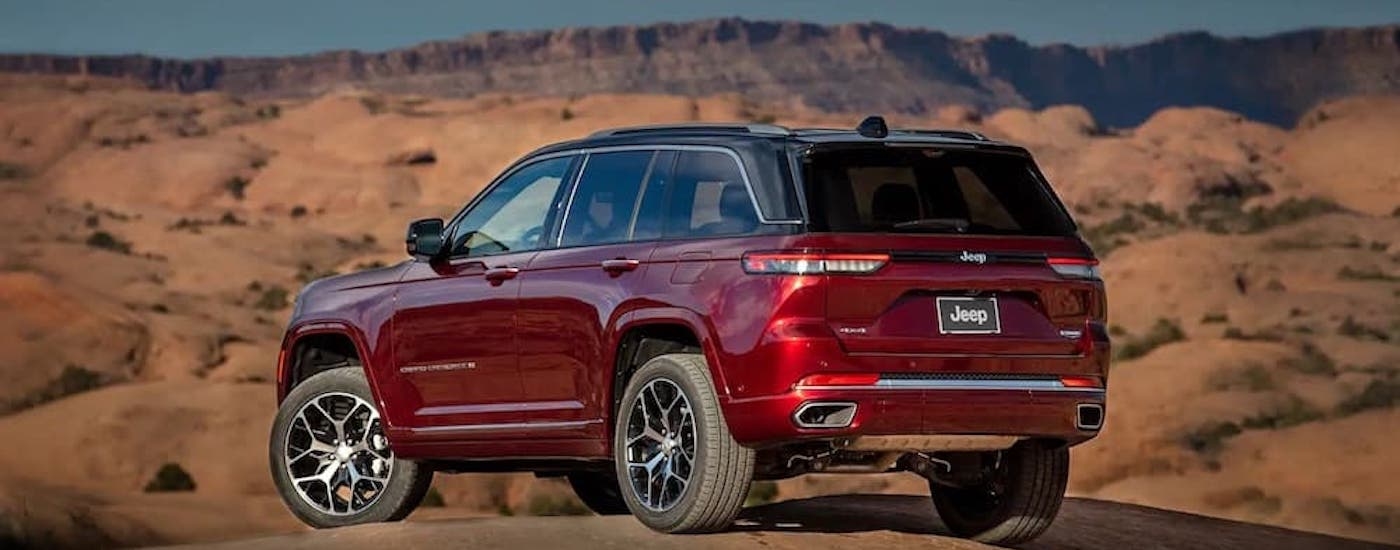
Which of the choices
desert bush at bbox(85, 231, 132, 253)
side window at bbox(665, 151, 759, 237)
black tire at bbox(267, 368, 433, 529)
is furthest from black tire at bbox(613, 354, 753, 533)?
desert bush at bbox(85, 231, 132, 253)

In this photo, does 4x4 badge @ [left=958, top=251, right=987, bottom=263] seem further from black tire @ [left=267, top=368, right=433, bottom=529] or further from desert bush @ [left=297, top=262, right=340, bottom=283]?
desert bush @ [left=297, top=262, right=340, bottom=283]

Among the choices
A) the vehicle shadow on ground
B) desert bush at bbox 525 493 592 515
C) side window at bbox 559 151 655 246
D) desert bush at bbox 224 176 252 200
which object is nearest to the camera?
side window at bbox 559 151 655 246

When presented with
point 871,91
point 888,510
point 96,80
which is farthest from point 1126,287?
point 871,91

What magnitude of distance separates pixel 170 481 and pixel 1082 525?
2043 cm

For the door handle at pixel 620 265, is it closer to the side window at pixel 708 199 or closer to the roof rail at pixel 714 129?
the side window at pixel 708 199

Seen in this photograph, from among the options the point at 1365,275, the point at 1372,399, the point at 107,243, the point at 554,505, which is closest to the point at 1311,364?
the point at 1372,399

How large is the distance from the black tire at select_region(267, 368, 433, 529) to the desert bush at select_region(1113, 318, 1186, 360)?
3102 centimetres

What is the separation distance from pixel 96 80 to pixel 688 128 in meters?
117

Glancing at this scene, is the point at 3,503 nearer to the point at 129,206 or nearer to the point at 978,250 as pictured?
the point at 978,250

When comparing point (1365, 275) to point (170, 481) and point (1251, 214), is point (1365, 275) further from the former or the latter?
point (170, 481)

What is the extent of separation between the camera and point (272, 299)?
55.6 m

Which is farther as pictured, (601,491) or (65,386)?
(65,386)

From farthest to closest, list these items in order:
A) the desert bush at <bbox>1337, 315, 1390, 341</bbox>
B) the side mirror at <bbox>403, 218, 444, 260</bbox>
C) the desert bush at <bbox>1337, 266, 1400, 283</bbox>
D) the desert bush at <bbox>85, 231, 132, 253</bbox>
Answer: the desert bush at <bbox>85, 231, 132, 253</bbox> → the desert bush at <bbox>1337, 266, 1400, 283</bbox> → the desert bush at <bbox>1337, 315, 1390, 341</bbox> → the side mirror at <bbox>403, 218, 444, 260</bbox>

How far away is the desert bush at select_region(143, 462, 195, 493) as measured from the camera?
30438 mm
